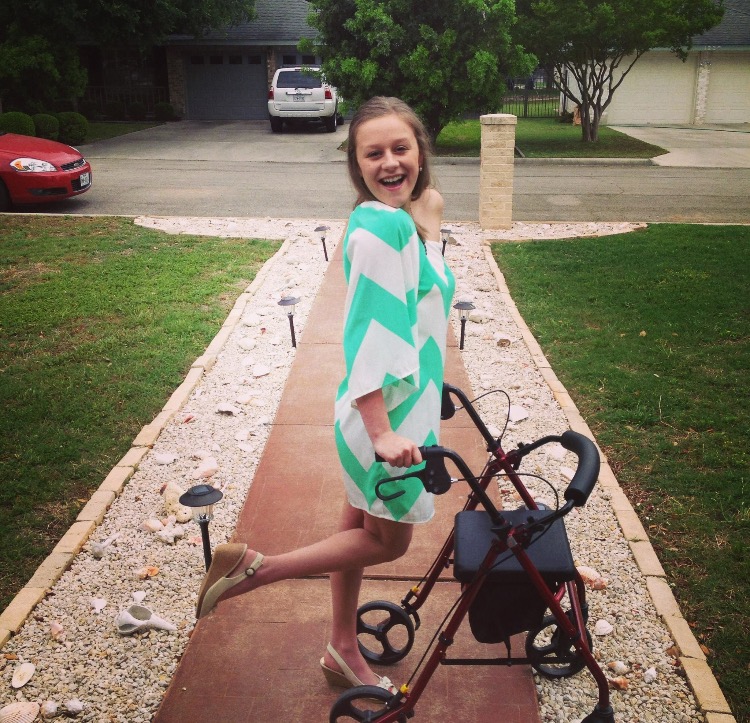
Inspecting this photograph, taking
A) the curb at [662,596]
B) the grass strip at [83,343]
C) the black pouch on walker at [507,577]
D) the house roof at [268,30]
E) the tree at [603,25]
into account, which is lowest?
the curb at [662,596]

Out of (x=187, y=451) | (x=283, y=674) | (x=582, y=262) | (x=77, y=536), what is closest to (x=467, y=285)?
(x=582, y=262)

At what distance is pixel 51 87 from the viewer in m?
22.6

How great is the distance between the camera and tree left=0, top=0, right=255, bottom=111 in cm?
2108

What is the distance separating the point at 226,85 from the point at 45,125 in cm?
1203

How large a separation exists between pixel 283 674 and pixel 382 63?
17.2 meters

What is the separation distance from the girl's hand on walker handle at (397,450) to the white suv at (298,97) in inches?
943

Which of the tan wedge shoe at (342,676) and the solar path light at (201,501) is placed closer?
the tan wedge shoe at (342,676)

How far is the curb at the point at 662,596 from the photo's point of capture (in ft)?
9.02

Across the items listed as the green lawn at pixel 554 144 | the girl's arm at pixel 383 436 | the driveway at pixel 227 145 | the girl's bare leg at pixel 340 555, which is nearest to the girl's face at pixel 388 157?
the girl's arm at pixel 383 436

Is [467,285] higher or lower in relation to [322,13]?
lower

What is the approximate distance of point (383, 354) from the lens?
204cm

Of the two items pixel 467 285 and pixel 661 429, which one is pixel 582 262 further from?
pixel 661 429

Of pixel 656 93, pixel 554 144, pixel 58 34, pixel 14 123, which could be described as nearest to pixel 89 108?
pixel 58 34

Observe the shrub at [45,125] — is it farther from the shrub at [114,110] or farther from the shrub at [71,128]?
the shrub at [114,110]
